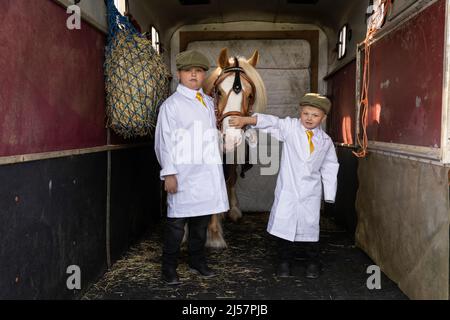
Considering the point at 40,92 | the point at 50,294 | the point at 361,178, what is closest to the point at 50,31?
the point at 40,92

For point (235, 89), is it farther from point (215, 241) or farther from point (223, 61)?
point (215, 241)

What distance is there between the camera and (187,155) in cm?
270

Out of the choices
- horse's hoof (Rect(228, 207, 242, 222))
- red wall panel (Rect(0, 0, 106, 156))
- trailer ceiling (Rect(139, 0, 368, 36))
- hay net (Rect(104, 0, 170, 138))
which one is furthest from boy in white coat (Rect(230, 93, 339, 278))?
trailer ceiling (Rect(139, 0, 368, 36))

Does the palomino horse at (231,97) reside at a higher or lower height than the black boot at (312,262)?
higher

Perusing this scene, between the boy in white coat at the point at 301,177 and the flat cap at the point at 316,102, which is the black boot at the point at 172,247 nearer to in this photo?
the boy in white coat at the point at 301,177

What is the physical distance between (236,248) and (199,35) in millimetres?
2930

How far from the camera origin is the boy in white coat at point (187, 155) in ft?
8.71

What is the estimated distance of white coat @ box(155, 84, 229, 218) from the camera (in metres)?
2.65

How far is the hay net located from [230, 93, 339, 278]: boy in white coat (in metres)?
0.60

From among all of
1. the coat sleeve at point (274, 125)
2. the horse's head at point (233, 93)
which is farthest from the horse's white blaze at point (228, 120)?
the coat sleeve at point (274, 125)

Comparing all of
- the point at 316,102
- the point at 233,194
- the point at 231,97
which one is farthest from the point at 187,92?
the point at 233,194

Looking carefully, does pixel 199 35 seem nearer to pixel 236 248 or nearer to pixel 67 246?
pixel 236 248

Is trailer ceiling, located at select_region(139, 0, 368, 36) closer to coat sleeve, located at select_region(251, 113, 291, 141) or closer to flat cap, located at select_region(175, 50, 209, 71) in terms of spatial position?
flat cap, located at select_region(175, 50, 209, 71)

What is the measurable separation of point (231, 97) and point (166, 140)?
855 mm
